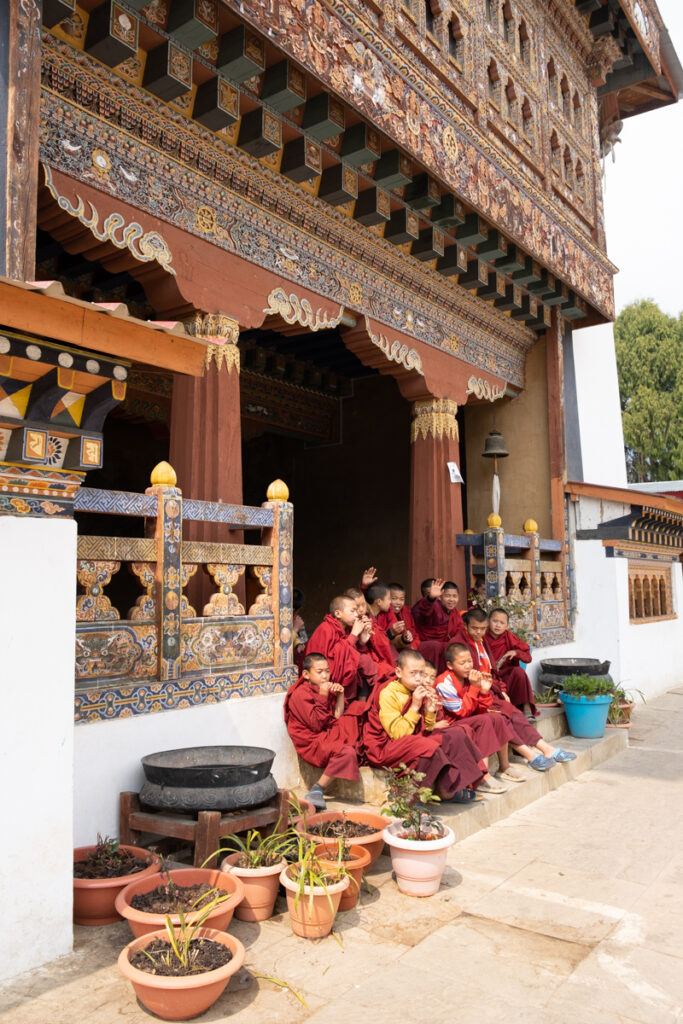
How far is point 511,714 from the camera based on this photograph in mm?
5801

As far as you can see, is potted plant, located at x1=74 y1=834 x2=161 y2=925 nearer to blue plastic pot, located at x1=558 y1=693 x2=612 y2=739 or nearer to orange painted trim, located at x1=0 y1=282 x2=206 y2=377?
orange painted trim, located at x1=0 y1=282 x2=206 y2=377

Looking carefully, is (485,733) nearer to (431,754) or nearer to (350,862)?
(431,754)

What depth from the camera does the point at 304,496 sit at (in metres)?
11.9

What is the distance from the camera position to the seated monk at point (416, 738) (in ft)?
14.6

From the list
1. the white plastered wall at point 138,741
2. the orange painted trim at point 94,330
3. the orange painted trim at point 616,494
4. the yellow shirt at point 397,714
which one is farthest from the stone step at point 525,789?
the orange painted trim at point 616,494

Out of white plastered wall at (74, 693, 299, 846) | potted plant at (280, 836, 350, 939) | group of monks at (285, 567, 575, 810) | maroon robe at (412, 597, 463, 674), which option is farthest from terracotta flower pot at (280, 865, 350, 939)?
maroon robe at (412, 597, 463, 674)

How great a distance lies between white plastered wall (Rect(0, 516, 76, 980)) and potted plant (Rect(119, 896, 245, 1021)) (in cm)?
43

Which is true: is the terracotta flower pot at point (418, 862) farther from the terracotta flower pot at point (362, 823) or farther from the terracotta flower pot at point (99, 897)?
the terracotta flower pot at point (99, 897)

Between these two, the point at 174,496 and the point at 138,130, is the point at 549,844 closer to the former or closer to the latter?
the point at 174,496

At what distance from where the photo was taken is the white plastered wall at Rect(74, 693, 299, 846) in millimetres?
3512

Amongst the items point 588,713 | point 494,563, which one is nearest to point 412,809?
point 588,713

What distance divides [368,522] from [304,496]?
43.5 inches

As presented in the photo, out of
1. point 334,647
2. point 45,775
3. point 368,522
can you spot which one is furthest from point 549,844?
point 368,522

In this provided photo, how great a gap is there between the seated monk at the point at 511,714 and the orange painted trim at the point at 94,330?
A: 329cm
